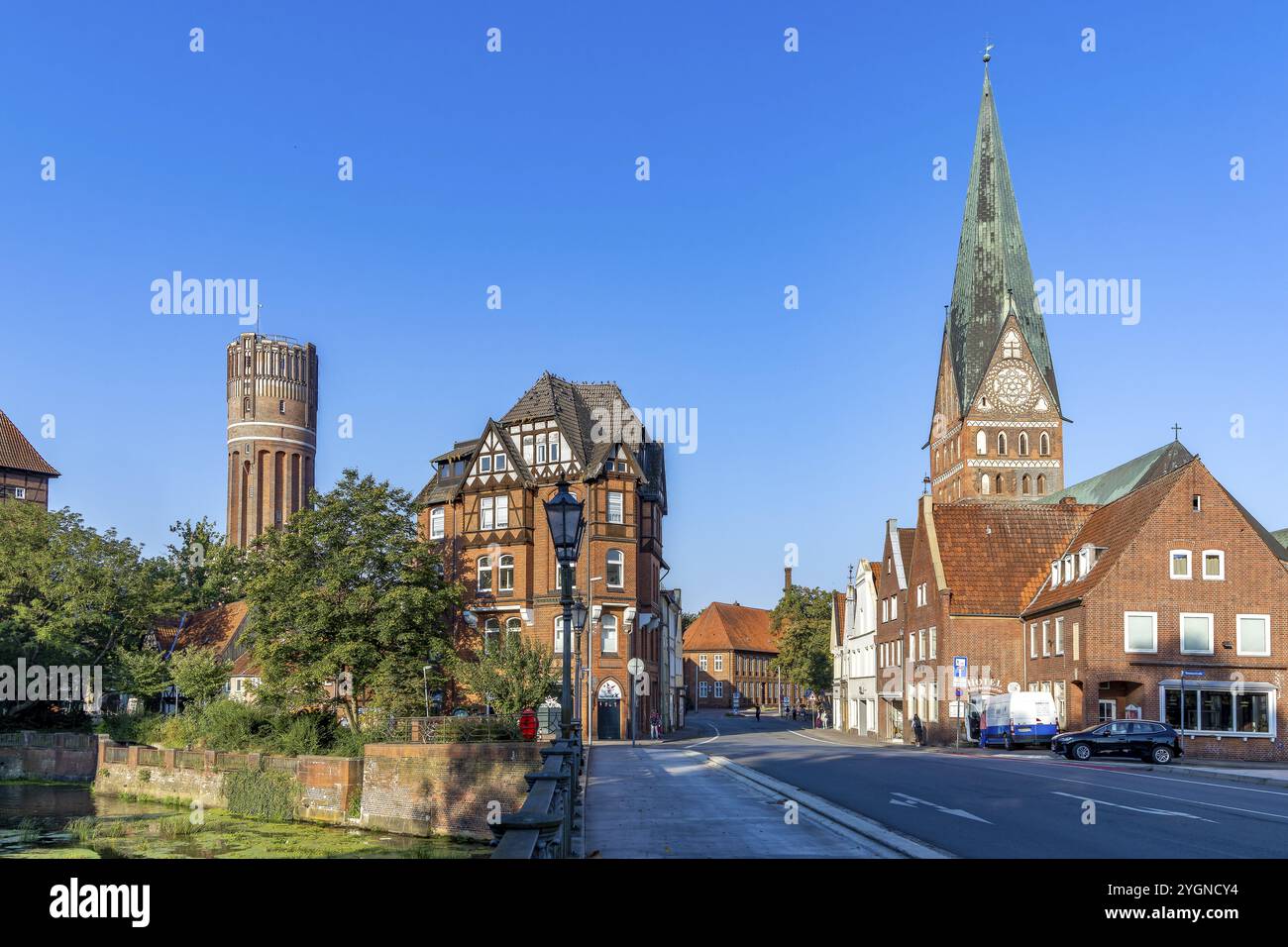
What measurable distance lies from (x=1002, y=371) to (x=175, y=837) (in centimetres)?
7708

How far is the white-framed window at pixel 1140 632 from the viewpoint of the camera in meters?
43.2

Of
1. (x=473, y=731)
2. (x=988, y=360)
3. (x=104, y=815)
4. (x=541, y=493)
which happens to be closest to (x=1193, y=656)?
(x=473, y=731)

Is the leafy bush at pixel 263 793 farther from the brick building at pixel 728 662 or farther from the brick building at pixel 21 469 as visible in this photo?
the brick building at pixel 728 662

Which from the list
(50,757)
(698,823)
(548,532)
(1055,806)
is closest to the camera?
(698,823)

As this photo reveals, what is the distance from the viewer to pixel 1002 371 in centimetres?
9569

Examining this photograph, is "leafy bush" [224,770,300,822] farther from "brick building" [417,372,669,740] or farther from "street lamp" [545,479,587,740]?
"street lamp" [545,479,587,740]

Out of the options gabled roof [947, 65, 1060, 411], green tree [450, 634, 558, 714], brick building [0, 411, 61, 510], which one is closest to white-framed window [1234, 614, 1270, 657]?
green tree [450, 634, 558, 714]

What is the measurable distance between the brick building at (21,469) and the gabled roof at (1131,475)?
82.9m

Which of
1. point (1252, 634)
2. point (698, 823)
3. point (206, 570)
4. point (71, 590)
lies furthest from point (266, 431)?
point (698, 823)

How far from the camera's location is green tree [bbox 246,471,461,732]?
46531 mm

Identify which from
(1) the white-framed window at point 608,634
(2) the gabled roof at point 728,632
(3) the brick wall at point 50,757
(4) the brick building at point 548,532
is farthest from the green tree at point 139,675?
(2) the gabled roof at point 728,632

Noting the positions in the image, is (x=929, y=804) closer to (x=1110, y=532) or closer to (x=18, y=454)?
(x=1110, y=532)

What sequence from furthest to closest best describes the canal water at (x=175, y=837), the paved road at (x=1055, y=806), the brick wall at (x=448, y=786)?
the brick wall at (x=448, y=786) → the canal water at (x=175, y=837) → the paved road at (x=1055, y=806)
